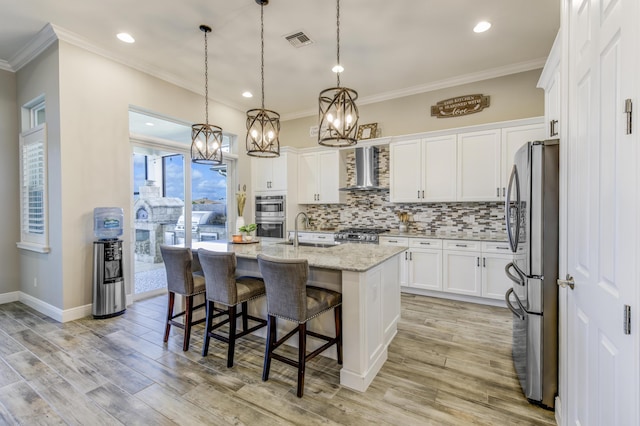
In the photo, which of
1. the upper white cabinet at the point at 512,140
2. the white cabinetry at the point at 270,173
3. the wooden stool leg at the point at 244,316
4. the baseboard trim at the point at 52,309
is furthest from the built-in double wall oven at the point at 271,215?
the upper white cabinet at the point at 512,140

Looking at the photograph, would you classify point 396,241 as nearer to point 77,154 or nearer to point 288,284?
point 288,284

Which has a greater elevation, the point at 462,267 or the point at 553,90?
the point at 553,90

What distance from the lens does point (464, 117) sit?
4.58 m

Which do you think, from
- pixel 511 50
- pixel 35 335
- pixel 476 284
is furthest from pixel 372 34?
pixel 35 335

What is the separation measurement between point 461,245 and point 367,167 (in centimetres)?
191

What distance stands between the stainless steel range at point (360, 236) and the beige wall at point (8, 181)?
4.63 metres

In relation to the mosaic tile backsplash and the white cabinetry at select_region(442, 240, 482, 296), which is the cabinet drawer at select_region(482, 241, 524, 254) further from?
the mosaic tile backsplash

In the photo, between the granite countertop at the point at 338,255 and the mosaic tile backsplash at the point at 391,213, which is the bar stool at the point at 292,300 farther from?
the mosaic tile backsplash at the point at 391,213

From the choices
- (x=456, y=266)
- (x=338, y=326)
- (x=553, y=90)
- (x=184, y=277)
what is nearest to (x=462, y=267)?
(x=456, y=266)

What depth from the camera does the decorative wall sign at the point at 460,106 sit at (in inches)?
175

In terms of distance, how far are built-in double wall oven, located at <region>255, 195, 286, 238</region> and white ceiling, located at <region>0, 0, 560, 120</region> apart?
80.1 inches

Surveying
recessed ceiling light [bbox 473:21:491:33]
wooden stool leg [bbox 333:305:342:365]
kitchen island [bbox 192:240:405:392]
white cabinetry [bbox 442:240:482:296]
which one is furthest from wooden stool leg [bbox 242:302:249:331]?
recessed ceiling light [bbox 473:21:491:33]

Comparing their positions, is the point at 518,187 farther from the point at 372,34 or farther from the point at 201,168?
the point at 201,168

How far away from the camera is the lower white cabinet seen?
3.90 metres
